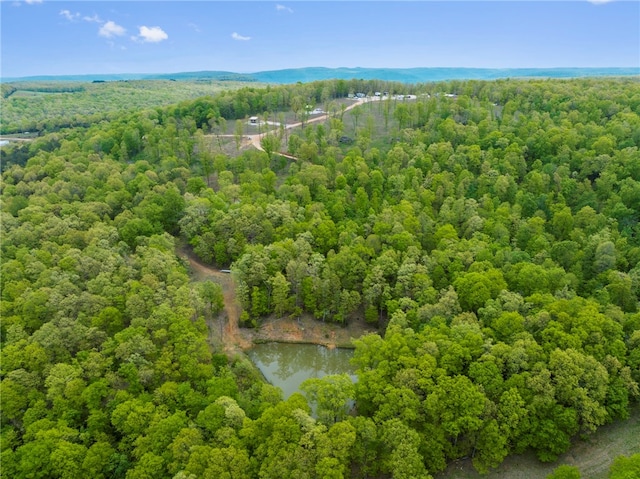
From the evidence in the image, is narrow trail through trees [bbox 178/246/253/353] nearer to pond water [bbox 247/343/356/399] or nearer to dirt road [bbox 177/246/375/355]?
dirt road [bbox 177/246/375/355]

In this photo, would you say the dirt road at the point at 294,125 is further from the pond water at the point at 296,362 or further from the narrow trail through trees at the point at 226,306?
the pond water at the point at 296,362

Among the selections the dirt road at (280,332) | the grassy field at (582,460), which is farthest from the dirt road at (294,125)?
the grassy field at (582,460)

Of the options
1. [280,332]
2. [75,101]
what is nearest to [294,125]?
[280,332]

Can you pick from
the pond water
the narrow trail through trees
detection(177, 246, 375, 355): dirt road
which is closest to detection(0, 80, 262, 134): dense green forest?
the narrow trail through trees

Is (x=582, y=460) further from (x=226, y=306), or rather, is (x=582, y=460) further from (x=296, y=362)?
(x=226, y=306)

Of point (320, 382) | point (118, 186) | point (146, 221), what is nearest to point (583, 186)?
point (320, 382)

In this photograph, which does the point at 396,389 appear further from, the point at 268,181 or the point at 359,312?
the point at 268,181
